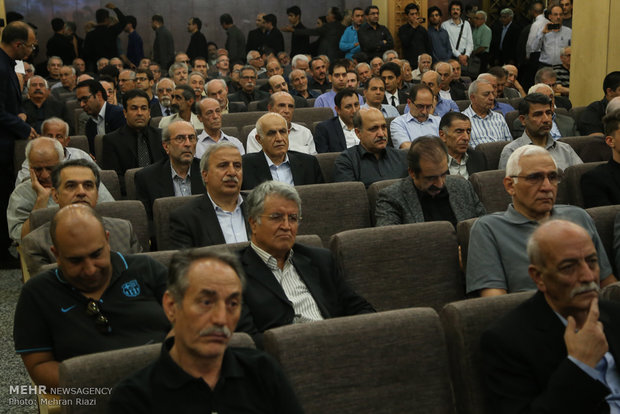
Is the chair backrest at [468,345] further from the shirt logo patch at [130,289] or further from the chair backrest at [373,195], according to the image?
the chair backrest at [373,195]

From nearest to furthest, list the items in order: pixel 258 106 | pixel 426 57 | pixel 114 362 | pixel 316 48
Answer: pixel 114 362, pixel 258 106, pixel 426 57, pixel 316 48

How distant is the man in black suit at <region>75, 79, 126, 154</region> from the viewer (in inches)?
273

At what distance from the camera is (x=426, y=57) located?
998 centimetres

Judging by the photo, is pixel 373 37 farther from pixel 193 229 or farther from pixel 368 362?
pixel 368 362

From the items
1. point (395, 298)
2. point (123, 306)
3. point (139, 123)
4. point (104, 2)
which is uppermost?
point (104, 2)

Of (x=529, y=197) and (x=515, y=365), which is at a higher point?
(x=529, y=197)

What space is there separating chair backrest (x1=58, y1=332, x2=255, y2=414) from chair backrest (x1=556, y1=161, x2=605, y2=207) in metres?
2.84

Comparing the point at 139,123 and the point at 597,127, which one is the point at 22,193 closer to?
the point at 139,123

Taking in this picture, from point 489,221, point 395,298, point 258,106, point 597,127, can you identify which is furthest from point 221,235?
point 258,106

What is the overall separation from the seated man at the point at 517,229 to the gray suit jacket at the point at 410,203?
65 cm

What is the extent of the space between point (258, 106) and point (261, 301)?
17.5 feet

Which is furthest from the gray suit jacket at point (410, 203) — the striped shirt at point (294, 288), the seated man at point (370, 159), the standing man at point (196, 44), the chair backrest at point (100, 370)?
the standing man at point (196, 44)

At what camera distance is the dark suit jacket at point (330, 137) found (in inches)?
242

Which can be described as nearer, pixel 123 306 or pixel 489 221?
pixel 123 306
